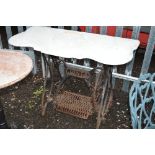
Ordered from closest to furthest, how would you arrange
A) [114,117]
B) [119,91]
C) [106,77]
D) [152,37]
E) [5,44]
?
1. [106,77]
2. [152,37]
3. [114,117]
4. [119,91]
5. [5,44]

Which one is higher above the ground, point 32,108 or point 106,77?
point 106,77

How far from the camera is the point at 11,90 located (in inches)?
153

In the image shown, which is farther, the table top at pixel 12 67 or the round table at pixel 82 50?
the round table at pixel 82 50

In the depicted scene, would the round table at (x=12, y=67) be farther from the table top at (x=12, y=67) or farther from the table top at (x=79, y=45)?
the table top at (x=79, y=45)

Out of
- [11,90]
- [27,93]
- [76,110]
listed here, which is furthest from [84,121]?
[11,90]

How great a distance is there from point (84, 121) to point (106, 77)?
0.78 metres

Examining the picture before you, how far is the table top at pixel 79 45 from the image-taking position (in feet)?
8.21

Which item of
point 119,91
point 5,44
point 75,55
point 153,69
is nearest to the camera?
point 75,55

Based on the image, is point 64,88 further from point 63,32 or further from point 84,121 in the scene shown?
point 63,32

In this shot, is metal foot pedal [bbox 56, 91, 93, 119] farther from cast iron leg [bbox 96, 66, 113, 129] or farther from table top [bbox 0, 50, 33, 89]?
table top [bbox 0, 50, 33, 89]

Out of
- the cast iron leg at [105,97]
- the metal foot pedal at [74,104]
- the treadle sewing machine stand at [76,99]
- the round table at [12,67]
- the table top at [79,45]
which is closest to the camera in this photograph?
the round table at [12,67]

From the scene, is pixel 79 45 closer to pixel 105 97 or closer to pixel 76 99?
pixel 105 97

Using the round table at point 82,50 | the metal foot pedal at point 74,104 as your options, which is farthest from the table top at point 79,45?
the metal foot pedal at point 74,104

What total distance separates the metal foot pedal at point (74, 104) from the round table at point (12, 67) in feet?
3.08
